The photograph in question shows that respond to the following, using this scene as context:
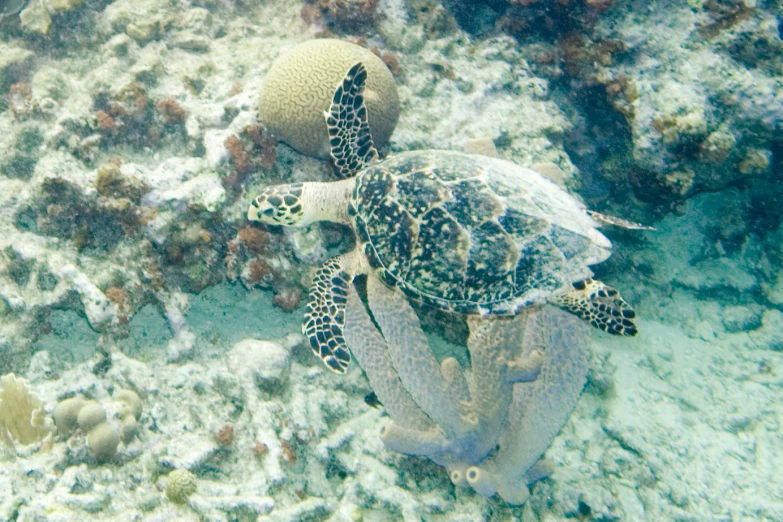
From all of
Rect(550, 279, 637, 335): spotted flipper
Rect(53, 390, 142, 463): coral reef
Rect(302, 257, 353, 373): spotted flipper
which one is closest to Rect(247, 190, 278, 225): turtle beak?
Rect(302, 257, 353, 373): spotted flipper

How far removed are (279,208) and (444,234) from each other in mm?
1276

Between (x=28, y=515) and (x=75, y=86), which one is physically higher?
(x=75, y=86)

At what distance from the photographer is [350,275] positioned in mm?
3773

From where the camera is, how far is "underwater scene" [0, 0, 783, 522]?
3262 mm

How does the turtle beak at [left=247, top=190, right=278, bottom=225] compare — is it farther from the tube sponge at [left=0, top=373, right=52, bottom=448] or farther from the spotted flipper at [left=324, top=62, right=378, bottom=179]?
the tube sponge at [left=0, top=373, right=52, bottom=448]

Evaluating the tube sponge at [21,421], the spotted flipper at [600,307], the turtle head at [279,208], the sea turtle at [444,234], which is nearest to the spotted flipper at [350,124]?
the sea turtle at [444,234]

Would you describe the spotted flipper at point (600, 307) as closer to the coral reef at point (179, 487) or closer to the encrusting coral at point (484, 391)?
the encrusting coral at point (484, 391)

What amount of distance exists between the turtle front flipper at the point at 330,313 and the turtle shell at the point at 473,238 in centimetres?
31

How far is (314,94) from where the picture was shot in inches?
151

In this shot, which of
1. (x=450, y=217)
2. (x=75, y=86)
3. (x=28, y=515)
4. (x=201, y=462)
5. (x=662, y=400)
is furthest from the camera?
(x=75, y=86)

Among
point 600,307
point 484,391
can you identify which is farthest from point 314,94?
point 600,307

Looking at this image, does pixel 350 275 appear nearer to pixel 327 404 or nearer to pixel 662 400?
pixel 327 404

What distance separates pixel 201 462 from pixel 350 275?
5.57 feet

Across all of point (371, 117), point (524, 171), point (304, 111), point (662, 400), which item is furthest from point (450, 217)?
point (662, 400)
